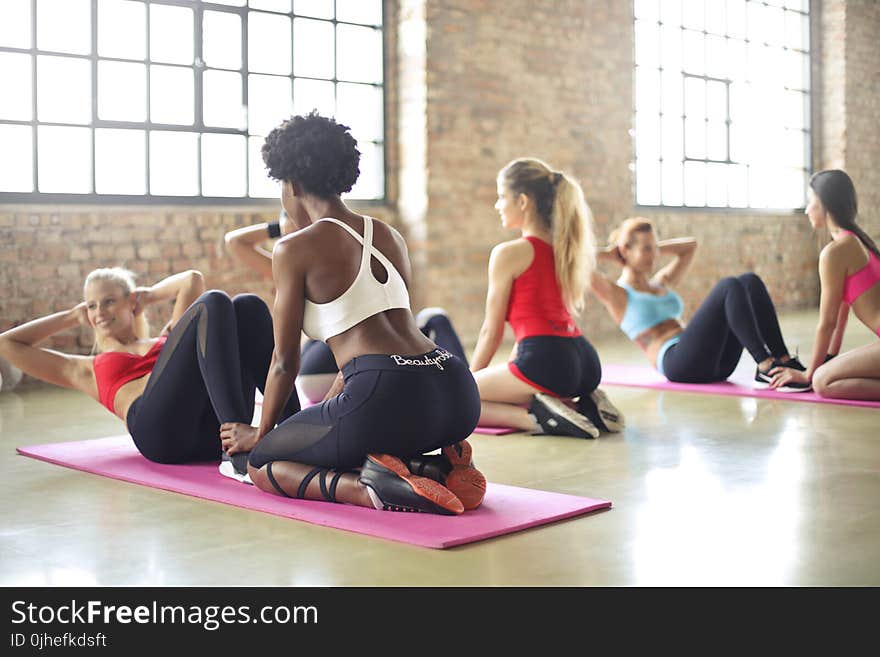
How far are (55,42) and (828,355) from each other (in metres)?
4.66

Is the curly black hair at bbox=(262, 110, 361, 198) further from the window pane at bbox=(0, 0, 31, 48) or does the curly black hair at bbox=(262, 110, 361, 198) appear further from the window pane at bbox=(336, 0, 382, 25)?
the window pane at bbox=(336, 0, 382, 25)

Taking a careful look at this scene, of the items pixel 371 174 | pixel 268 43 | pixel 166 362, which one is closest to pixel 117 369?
pixel 166 362

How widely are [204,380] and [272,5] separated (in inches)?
195

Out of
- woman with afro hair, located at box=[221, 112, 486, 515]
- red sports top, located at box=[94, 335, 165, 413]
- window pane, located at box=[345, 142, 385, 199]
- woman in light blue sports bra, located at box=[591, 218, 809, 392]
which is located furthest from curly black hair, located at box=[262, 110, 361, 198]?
window pane, located at box=[345, 142, 385, 199]

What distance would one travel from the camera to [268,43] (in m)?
7.98

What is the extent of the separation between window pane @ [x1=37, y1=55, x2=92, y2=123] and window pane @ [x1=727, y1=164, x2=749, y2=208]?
709 cm

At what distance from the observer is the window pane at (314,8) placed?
26.8ft

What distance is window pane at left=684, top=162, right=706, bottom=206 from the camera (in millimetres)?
11430

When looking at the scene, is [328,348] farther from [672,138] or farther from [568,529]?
[672,138]

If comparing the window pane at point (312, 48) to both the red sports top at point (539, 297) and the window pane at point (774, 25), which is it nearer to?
the red sports top at point (539, 297)

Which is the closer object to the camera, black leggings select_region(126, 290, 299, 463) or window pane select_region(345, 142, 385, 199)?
black leggings select_region(126, 290, 299, 463)
